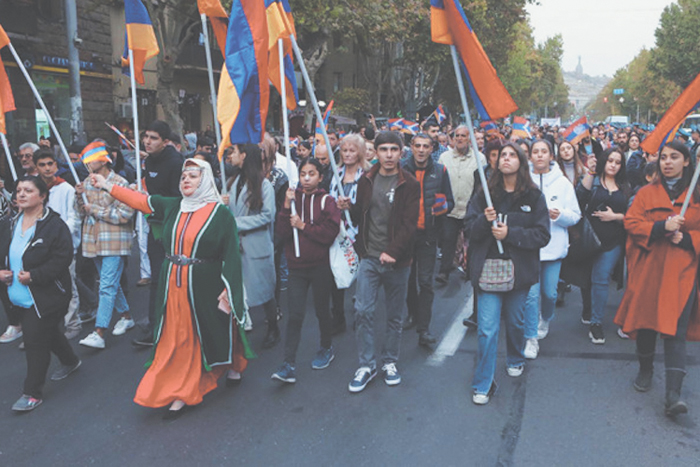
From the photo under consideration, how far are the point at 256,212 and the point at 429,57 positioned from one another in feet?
87.6

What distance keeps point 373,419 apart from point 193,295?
4.78 ft

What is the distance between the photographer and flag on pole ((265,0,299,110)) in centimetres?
514

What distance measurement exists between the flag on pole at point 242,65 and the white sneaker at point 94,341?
6.86ft

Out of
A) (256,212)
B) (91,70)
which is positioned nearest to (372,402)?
(256,212)

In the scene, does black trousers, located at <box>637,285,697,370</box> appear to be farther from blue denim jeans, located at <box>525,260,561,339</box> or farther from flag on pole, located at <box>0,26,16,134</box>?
flag on pole, located at <box>0,26,16,134</box>

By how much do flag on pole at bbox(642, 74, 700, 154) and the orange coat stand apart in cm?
35

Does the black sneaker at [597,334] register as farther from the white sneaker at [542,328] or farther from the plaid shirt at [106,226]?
the plaid shirt at [106,226]

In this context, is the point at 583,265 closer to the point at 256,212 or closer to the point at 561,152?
the point at 561,152

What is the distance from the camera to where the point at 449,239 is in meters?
7.76

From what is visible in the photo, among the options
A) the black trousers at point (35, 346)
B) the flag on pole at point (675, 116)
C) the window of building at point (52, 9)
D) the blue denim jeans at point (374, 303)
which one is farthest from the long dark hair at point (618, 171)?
the window of building at point (52, 9)

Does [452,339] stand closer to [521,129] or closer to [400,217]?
[400,217]

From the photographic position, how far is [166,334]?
14.3 feet

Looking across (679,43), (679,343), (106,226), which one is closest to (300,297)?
(106,226)

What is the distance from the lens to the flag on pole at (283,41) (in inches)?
202
